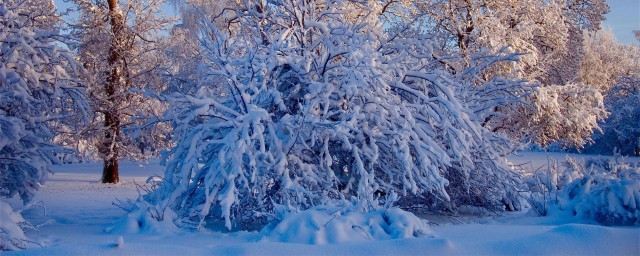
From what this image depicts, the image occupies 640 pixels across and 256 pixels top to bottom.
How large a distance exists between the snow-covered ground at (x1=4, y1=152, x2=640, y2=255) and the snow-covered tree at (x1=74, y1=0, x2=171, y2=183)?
5.18 m

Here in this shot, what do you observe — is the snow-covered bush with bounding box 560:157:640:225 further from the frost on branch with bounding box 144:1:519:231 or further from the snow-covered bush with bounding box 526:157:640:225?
the frost on branch with bounding box 144:1:519:231

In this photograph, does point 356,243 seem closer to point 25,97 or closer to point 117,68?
point 25,97

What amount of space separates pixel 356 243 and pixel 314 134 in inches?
106

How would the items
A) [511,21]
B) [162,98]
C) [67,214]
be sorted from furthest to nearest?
[511,21] < [67,214] < [162,98]

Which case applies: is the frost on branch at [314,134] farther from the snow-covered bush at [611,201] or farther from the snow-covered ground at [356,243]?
the snow-covered bush at [611,201]

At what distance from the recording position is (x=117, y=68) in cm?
1505

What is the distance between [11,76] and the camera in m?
7.37

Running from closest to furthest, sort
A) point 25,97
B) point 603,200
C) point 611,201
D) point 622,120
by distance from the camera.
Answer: point 611,201 < point 603,200 < point 25,97 < point 622,120

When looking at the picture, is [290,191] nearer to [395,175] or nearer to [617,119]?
[395,175]

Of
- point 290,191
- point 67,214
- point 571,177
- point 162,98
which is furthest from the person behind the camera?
point 571,177

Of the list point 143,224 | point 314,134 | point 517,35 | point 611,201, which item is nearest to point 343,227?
point 314,134

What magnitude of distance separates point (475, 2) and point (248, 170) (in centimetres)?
1025

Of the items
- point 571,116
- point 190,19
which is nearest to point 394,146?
point 571,116

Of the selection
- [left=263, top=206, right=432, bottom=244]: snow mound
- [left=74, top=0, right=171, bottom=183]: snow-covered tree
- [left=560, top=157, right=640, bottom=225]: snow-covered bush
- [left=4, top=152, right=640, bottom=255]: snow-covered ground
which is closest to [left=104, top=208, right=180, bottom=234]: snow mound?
[left=4, top=152, right=640, bottom=255]: snow-covered ground
